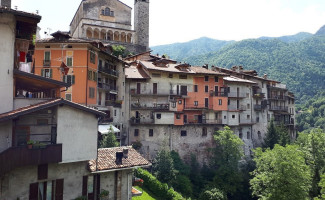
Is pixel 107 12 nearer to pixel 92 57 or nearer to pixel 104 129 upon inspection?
pixel 92 57

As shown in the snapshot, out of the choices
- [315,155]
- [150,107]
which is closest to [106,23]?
[150,107]

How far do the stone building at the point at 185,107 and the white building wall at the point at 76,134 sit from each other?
23.7 metres

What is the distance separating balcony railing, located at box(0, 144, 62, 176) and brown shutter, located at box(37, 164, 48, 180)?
3.35 feet

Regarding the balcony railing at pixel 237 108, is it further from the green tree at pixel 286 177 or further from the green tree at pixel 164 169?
the green tree at pixel 164 169

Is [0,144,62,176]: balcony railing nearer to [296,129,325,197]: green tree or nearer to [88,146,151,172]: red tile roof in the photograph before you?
[88,146,151,172]: red tile roof

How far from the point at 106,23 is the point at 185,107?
33414 millimetres

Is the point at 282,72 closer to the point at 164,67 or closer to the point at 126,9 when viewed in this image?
the point at 126,9

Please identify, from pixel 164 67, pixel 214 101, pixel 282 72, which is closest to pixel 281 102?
pixel 214 101

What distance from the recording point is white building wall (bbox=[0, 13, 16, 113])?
15555mm

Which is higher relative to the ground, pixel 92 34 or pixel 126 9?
pixel 126 9

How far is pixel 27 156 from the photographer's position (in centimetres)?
1430

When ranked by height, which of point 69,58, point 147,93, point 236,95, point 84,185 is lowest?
point 84,185

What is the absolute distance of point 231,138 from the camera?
42.9m

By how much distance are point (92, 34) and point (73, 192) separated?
179ft
